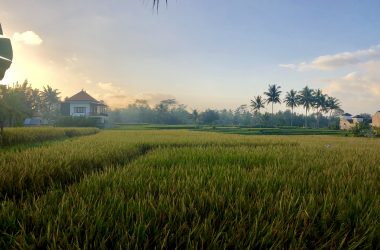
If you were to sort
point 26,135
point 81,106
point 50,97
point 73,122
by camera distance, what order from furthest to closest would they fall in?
point 50,97 → point 81,106 → point 73,122 → point 26,135

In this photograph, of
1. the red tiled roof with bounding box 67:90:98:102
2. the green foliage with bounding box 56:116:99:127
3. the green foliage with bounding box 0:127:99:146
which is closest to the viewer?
the green foliage with bounding box 0:127:99:146

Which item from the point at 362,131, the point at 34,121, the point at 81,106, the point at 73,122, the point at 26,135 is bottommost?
the point at 362,131

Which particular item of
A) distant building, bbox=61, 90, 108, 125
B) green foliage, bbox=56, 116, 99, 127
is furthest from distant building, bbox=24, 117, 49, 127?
green foliage, bbox=56, 116, 99, 127

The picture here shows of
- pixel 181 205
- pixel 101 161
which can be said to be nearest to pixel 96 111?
pixel 101 161

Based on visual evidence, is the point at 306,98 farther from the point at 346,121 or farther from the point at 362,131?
the point at 362,131

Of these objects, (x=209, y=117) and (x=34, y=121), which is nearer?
(x=34, y=121)

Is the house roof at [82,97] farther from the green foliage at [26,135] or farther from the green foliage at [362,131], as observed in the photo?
the green foliage at [362,131]

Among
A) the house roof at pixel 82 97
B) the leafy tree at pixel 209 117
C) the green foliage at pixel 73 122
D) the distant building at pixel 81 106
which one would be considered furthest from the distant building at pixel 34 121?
the leafy tree at pixel 209 117

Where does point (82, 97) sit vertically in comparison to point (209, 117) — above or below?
above

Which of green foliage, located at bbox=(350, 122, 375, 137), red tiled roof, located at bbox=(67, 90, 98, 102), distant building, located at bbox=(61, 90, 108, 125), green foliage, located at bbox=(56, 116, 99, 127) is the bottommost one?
green foliage, located at bbox=(350, 122, 375, 137)

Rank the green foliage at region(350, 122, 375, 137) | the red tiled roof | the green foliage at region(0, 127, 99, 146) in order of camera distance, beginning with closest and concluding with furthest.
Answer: the green foliage at region(0, 127, 99, 146), the green foliage at region(350, 122, 375, 137), the red tiled roof

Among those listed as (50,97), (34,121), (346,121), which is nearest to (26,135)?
(34,121)

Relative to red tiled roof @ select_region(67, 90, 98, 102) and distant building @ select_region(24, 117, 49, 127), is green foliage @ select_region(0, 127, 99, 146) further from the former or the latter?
distant building @ select_region(24, 117, 49, 127)

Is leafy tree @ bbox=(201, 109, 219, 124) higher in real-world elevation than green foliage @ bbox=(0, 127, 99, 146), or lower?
higher
